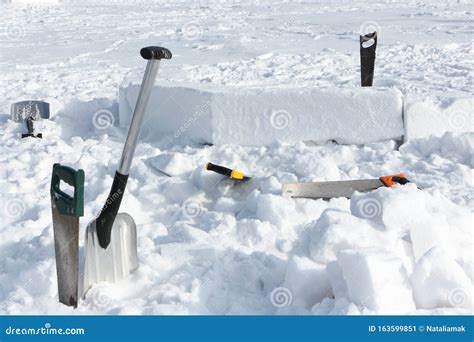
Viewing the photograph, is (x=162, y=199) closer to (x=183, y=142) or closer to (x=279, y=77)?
(x=183, y=142)

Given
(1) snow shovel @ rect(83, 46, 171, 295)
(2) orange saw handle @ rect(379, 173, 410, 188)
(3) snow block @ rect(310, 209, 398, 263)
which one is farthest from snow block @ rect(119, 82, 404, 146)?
(1) snow shovel @ rect(83, 46, 171, 295)

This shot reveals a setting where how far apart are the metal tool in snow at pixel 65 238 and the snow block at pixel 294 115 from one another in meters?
2.11

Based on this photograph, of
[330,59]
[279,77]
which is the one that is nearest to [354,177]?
[279,77]

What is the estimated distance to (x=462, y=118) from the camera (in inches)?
158

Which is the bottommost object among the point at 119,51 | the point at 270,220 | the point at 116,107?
the point at 119,51

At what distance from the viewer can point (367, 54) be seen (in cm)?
504

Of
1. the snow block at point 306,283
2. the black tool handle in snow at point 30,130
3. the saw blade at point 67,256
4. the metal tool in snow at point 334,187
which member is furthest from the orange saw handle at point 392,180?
the black tool handle in snow at point 30,130

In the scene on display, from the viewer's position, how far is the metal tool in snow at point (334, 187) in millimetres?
3158

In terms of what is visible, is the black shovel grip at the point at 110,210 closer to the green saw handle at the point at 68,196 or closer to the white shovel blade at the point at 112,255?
the white shovel blade at the point at 112,255

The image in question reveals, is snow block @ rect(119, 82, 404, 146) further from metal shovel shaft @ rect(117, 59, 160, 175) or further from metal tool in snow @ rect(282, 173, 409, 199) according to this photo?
metal shovel shaft @ rect(117, 59, 160, 175)

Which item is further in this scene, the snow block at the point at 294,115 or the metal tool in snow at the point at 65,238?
the snow block at the point at 294,115

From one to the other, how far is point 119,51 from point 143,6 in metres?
8.96

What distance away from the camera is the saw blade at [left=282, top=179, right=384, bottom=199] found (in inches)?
124

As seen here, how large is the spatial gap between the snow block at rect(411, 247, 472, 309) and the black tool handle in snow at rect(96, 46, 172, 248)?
1.15m
